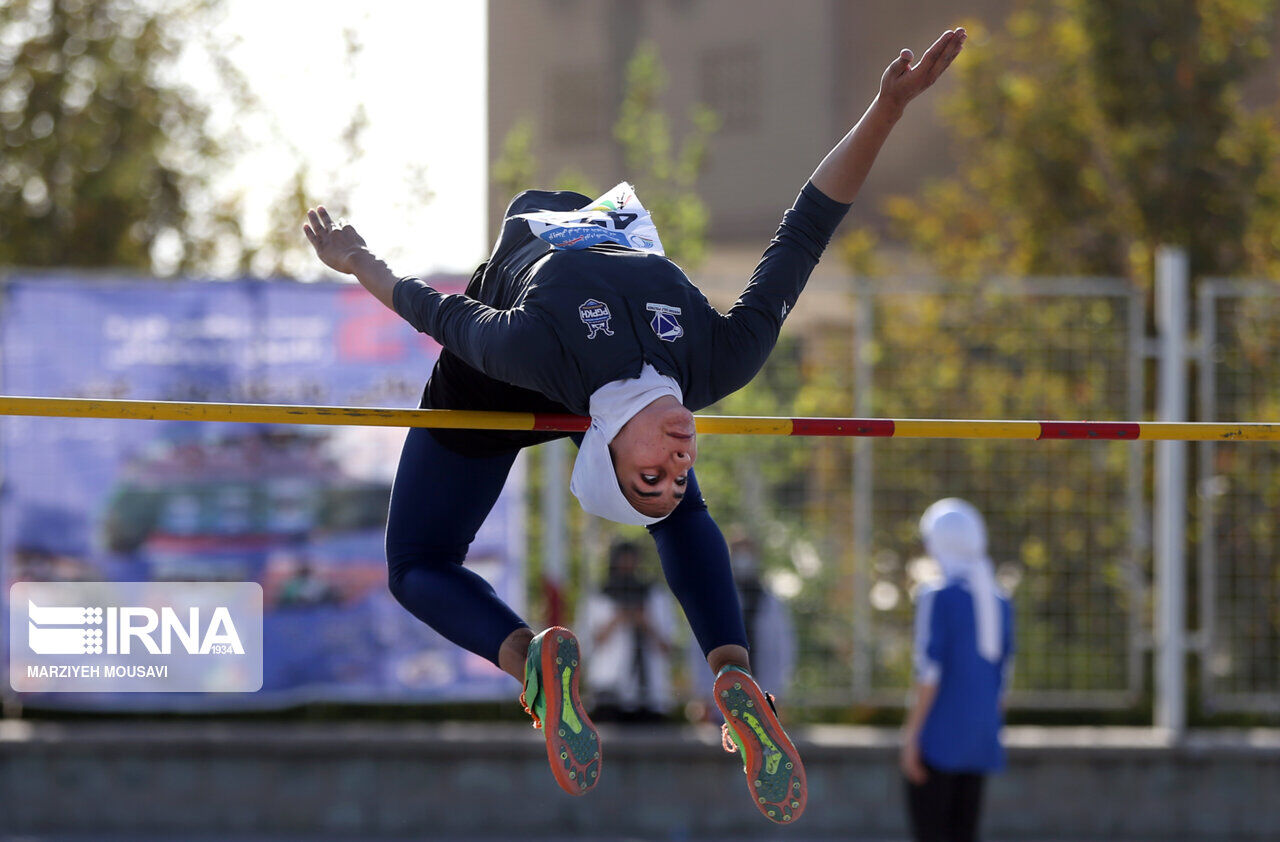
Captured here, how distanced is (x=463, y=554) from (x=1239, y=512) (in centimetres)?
652

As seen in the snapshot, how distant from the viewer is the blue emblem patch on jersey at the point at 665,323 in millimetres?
4188

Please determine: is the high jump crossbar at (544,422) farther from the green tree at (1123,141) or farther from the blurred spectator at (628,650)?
the green tree at (1123,141)

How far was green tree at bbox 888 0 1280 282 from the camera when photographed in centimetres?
1136

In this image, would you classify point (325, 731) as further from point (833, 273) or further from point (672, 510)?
point (833, 273)

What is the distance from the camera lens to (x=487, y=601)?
461cm

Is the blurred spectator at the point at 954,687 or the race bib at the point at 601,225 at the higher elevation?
the race bib at the point at 601,225

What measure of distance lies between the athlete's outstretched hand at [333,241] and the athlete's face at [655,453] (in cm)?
107

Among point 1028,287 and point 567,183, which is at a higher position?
point 567,183

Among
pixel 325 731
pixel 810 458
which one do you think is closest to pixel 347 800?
pixel 325 731

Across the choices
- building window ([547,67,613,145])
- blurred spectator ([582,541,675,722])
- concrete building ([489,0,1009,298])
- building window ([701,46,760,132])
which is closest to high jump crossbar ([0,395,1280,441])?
blurred spectator ([582,541,675,722])

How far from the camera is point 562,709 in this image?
4281 millimetres

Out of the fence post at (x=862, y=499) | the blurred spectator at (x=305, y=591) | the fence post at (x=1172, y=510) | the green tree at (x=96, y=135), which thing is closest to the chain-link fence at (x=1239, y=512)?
the fence post at (x=1172, y=510)

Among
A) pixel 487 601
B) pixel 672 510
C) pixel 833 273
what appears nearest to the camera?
pixel 672 510

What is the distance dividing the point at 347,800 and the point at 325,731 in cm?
Result: 42
